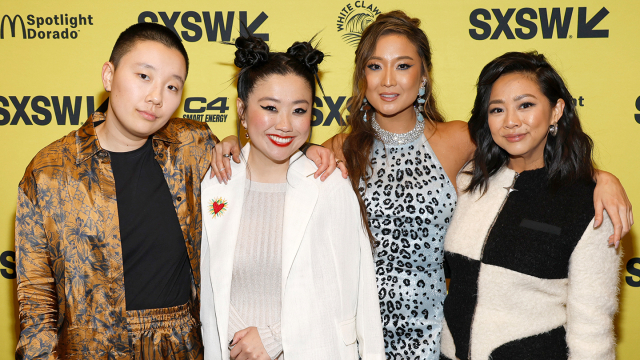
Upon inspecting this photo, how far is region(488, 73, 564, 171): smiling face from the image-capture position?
6.24 ft

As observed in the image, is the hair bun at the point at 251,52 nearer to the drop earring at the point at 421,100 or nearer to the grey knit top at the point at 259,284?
the grey knit top at the point at 259,284

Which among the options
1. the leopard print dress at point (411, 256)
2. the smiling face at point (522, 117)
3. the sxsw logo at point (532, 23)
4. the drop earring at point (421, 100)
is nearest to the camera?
the smiling face at point (522, 117)

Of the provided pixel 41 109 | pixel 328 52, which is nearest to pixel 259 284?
pixel 328 52

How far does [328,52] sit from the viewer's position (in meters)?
2.99

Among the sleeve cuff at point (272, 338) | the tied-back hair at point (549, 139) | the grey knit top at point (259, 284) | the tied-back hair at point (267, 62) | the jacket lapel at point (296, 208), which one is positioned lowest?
the sleeve cuff at point (272, 338)

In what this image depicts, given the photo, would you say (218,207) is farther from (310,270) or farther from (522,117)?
(522,117)

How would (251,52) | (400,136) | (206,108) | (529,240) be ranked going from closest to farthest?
1. (529,240)
2. (251,52)
3. (400,136)
4. (206,108)

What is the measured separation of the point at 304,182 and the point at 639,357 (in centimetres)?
267

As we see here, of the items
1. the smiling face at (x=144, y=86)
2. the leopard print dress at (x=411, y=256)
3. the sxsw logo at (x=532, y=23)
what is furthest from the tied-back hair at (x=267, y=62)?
the sxsw logo at (x=532, y=23)

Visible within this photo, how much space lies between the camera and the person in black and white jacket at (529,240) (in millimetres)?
1729

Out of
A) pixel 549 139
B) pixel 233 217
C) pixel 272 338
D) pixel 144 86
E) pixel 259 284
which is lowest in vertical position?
pixel 272 338

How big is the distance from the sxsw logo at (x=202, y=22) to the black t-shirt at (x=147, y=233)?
135 centimetres

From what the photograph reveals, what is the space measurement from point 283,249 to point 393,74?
98cm

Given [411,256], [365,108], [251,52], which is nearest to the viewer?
[251,52]
